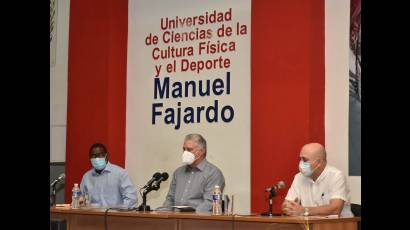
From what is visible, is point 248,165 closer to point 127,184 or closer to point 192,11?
point 127,184

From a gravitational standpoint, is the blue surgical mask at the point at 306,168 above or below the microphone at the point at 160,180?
above

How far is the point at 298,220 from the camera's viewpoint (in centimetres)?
505

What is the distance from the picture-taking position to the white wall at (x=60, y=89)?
8.13 metres

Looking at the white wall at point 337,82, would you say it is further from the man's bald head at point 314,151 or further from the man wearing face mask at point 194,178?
the man wearing face mask at point 194,178

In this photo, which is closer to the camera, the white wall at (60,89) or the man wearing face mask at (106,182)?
the man wearing face mask at (106,182)

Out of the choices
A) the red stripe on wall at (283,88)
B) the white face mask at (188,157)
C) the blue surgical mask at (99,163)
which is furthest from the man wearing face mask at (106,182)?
the red stripe on wall at (283,88)

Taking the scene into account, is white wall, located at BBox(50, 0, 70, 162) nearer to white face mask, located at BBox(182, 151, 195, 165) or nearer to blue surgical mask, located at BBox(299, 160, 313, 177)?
white face mask, located at BBox(182, 151, 195, 165)

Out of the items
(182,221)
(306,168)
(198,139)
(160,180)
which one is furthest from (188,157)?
(306,168)

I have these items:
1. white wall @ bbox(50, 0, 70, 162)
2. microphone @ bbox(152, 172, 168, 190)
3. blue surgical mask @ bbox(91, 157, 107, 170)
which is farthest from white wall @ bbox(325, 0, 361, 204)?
white wall @ bbox(50, 0, 70, 162)

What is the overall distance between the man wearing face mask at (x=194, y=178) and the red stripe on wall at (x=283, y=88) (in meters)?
0.43

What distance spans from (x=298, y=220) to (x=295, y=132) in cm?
152

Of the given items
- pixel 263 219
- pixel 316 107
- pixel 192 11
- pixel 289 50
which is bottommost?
pixel 263 219

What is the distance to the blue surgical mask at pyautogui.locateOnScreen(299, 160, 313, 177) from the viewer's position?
19.3ft
